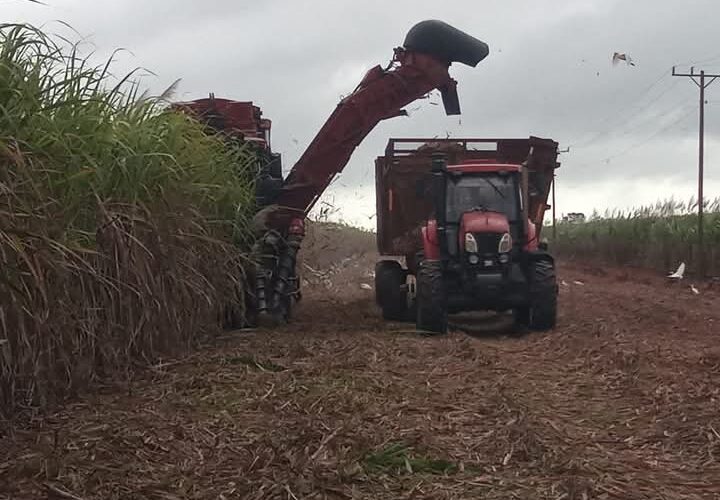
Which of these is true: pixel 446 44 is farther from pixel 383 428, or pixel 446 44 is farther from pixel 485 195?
pixel 383 428

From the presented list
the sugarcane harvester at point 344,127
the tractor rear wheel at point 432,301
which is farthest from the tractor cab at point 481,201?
the sugarcane harvester at point 344,127

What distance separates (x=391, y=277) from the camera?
41.8 ft

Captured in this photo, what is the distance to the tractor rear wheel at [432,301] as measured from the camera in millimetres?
10375

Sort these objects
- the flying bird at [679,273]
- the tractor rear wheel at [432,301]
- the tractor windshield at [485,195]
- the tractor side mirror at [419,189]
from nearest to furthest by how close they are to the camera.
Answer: the tractor rear wheel at [432,301] < the tractor windshield at [485,195] < the tractor side mirror at [419,189] < the flying bird at [679,273]

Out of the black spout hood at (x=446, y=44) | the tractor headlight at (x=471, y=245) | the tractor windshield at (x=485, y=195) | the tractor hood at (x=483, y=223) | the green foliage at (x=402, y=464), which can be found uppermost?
the black spout hood at (x=446, y=44)

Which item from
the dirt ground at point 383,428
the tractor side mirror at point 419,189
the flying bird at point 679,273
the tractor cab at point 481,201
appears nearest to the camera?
the dirt ground at point 383,428

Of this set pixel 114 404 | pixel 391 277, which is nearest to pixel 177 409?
pixel 114 404

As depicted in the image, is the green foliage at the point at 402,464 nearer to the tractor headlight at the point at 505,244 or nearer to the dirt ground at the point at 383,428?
the dirt ground at the point at 383,428

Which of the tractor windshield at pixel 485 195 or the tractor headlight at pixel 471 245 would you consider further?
the tractor windshield at pixel 485 195

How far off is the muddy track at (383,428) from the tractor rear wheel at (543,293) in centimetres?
187

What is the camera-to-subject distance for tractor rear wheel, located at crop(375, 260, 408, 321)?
12.6 metres

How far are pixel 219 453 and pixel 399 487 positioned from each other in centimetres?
90

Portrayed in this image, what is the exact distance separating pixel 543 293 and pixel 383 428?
19.9 feet

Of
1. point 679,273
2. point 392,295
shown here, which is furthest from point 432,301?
point 679,273
